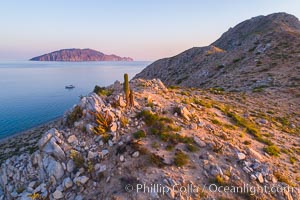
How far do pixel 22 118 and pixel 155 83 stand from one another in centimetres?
4482

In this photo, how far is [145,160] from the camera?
968cm

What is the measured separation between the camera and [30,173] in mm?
10016

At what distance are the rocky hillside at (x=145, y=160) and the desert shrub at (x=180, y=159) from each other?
5cm

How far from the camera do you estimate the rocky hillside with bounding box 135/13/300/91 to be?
36.8 m

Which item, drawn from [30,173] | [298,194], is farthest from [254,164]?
[30,173]

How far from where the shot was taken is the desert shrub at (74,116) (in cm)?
1226

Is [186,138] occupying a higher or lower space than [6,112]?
higher

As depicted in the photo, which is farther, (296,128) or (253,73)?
(253,73)

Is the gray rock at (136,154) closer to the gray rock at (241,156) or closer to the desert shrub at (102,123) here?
the desert shrub at (102,123)

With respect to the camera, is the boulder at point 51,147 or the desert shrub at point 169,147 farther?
the desert shrub at point 169,147

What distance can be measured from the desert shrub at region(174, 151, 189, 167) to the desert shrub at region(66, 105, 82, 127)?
661cm

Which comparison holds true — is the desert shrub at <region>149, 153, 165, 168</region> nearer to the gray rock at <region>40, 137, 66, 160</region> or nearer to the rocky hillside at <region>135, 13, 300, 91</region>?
the gray rock at <region>40, 137, 66, 160</region>

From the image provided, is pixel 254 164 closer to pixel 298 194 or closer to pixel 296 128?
pixel 298 194

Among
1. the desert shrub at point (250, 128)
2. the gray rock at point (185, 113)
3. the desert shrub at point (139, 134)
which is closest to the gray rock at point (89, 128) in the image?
the desert shrub at point (139, 134)
